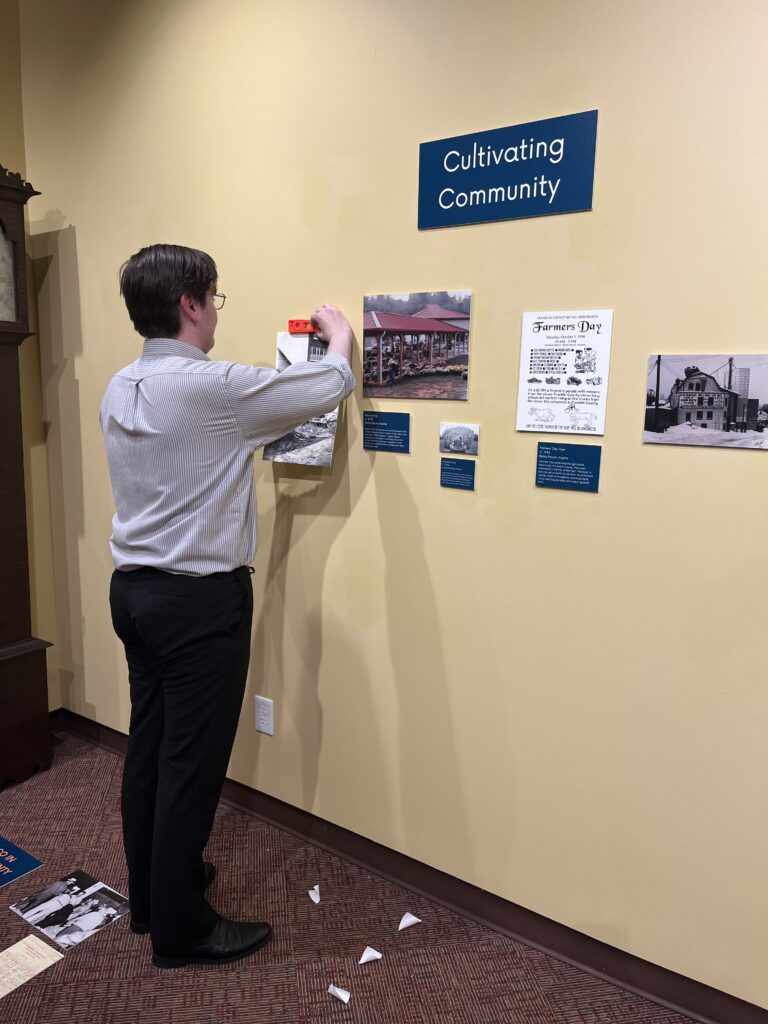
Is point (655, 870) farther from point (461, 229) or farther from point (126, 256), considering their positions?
point (126, 256)

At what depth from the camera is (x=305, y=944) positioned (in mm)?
1829

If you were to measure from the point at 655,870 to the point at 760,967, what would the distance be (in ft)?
0.86

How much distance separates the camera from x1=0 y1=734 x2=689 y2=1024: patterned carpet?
1627mm

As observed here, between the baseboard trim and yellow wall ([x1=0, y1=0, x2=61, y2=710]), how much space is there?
3.37 ft

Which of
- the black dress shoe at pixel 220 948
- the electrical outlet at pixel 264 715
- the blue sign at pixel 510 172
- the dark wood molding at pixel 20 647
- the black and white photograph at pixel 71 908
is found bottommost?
the black and white photograph at pixel 71 908

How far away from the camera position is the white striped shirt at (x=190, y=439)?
158cm

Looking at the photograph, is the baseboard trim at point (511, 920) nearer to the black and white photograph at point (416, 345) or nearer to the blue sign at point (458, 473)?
the blue sign at point (458, 473)

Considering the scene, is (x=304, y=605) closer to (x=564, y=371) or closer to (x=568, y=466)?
(x=568, y=466)

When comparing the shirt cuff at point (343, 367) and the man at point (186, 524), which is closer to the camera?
the man at point (186, 524)

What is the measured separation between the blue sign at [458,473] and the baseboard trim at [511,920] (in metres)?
1.06

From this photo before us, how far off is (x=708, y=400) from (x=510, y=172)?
67 centimetres

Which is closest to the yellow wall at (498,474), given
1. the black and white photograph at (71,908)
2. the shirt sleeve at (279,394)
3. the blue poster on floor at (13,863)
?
the shirt sleeve at (279,394)

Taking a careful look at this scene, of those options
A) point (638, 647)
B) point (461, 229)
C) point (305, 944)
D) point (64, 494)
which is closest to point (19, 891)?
point (305, 944)

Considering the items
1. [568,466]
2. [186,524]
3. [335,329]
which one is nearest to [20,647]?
[186,524]
